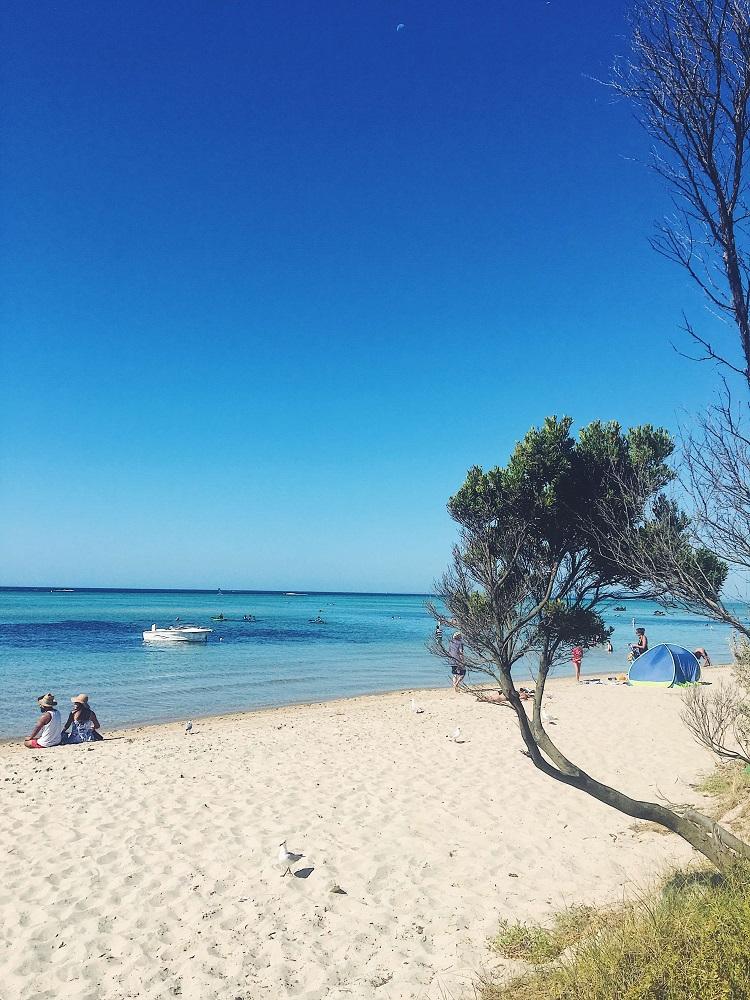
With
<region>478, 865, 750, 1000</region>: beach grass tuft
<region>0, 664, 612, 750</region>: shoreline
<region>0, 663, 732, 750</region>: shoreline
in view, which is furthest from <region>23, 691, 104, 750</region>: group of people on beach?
<region>478, 865, 750, 1000</region>: beach grass tuft

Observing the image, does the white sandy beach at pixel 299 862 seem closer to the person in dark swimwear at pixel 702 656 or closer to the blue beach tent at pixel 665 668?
the blue beach tent at pixel 665 668

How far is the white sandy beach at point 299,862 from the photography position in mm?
4891

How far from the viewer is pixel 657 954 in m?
3.58

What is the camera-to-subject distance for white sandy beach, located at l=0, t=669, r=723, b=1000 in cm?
489

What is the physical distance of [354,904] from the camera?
5918 millimetres

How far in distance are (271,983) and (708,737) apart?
13.9ft

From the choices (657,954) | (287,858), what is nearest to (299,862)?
(287,858)

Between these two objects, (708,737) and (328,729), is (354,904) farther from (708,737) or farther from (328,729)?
(328,729)

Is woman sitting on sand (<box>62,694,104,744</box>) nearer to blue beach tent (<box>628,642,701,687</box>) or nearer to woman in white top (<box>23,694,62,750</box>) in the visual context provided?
woman in white top (<box>23,694,62,750</box>)

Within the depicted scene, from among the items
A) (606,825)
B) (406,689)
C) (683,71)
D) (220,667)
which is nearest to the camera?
(683,71)

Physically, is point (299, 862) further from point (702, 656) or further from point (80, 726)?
point (702, 656)

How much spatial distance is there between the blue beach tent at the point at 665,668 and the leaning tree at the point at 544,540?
1750 centimetres

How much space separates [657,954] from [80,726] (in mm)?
13160

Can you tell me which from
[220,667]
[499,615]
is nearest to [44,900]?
[499,615]
